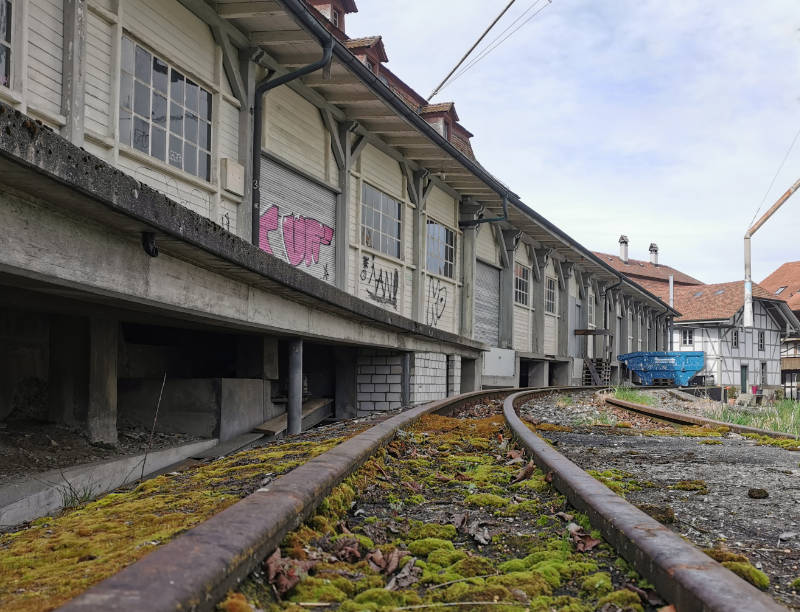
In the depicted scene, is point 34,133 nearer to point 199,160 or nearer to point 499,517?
point 499,517

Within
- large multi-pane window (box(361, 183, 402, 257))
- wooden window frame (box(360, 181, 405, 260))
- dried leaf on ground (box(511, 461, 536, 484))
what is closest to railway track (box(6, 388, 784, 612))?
dried leaf on ground (box(511, 461, 536, 484))

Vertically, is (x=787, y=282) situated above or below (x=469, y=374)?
above

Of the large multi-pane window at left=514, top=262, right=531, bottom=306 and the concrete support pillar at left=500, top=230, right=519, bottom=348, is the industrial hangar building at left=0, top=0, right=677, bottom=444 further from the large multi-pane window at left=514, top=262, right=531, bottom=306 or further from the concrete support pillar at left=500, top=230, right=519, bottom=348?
the large multi-pane window at left=514, top=262, right=531, bottom=306

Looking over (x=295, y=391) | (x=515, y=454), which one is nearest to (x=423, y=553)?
(x=515, y=454)

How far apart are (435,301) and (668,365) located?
20792 mm

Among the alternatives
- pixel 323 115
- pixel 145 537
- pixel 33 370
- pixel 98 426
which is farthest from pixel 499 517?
pixel 323 115

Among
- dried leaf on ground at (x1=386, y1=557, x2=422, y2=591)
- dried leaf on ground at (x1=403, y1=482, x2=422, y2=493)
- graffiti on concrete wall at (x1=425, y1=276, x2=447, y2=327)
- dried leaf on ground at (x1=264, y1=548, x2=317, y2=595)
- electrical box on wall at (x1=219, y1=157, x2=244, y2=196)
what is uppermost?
electrical box on wall at (x1=219, y1=157, x2=244, y2=196)

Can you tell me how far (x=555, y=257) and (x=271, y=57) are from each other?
19674mm

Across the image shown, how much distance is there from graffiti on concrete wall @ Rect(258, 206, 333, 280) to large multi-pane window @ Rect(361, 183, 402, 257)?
5.00 feet

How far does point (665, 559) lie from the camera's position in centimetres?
201

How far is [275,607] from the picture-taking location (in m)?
1.86

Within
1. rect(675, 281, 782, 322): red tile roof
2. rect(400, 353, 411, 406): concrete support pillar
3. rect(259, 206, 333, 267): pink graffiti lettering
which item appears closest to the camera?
rect(259, 206, 333, 267): pink graffiti lettering

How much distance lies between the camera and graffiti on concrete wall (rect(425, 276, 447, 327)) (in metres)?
17.5

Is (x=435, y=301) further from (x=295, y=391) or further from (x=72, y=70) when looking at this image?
(x=72, y=70)
